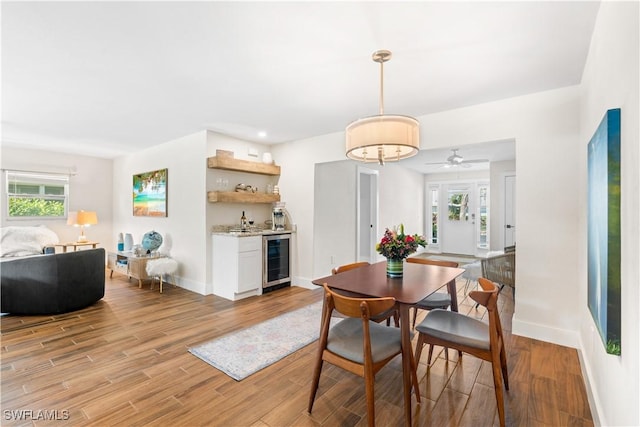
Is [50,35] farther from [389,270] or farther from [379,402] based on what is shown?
[379,402]

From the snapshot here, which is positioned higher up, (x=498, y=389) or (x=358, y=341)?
(x=358, y=341)

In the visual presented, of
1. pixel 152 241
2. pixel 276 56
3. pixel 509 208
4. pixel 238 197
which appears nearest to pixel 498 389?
pixel 276 56

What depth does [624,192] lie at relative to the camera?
4.05 ft

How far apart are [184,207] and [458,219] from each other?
684cm

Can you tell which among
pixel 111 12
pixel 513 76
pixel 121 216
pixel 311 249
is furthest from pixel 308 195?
pixel 121 216

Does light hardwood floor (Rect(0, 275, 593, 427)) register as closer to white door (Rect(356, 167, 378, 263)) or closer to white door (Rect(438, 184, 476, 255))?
white door (Rect(356, 167, 378, 263))

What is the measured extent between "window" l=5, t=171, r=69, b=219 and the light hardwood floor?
344 centimetres

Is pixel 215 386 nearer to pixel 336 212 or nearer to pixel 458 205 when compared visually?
pixel 336 212

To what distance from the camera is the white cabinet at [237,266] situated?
13.6ft

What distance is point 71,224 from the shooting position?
564cm

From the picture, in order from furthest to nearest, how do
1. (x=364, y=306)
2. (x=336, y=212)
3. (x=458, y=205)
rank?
(x=458, y=205)
(x=336, y=212)
(x=364, y=306)

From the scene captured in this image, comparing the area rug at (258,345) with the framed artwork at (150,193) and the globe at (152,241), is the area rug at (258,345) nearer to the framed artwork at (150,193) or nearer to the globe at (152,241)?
the globe at (152,241)

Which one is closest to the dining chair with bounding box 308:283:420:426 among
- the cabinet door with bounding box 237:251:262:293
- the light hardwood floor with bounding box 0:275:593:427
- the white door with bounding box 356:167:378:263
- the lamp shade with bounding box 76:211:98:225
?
the light hardwood floor with bounding box 0:275:593:427

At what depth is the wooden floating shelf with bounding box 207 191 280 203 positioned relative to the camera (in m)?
→ 4.29
